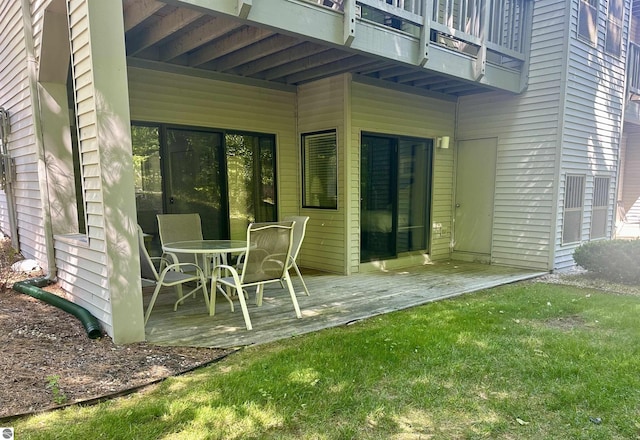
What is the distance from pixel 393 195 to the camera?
599 cm

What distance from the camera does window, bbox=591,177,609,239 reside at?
6.52 m

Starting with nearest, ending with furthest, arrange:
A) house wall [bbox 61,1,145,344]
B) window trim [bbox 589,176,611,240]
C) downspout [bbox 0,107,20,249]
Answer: house wall [bbox 61,1,145,344] < downspout [bbox 0,107,20,249] < window trim [bbox 589,176,611,240]

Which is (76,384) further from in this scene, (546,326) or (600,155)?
(600,155)

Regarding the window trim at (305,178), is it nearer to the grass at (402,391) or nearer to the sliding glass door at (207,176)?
the sliding glass door at (207,176)

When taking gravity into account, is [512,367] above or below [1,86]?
below

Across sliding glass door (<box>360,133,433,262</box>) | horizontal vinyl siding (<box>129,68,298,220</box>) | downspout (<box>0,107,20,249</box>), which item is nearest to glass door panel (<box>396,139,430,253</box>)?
sliding glass door (<box>360,133,433,262</box>)

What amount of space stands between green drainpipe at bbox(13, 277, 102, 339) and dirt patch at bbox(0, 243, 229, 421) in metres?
0.07

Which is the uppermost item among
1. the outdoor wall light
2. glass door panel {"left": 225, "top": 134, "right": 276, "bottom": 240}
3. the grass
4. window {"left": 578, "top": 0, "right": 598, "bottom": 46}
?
window {"left": 578, "top": 0, "right": 598, "bottom": 46}

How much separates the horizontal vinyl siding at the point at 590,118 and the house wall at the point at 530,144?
18 centimetres

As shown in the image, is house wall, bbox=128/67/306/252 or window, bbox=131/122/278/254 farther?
window, bbox=131/122/278/254

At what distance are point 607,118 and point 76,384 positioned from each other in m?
7.89

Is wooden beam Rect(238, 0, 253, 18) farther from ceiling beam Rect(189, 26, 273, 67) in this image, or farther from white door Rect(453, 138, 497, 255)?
white door Rect(453, 138, 497, 255)

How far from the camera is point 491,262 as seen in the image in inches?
249

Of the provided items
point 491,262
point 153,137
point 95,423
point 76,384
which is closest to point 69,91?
point 153,137
